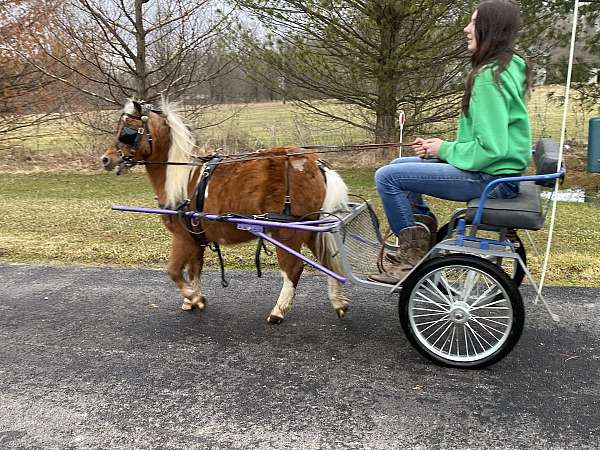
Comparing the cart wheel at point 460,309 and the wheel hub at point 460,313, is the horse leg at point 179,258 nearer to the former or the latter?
the cart wheel at point 460,309

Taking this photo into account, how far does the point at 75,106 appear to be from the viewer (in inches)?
518

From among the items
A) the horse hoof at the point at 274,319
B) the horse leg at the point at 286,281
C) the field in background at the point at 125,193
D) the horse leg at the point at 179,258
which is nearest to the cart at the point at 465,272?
the horse leg at the point at 286,281

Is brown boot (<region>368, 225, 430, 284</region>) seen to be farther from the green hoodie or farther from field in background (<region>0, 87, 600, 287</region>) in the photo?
field in background (<region>0, 87, 600, 287</region>)

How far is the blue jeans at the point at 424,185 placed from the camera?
334 cm

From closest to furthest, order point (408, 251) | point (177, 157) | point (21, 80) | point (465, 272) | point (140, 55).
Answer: point (465, 272)
point (408, 251)
point (177, 157)
point (140, 55)
point (21, 80)

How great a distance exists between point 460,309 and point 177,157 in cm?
234

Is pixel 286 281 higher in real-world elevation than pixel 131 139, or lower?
lower

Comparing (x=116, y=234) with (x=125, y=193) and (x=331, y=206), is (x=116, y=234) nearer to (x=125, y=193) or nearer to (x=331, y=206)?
(x=125, y=193)

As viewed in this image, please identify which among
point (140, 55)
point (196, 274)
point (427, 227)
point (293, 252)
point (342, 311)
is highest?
point (140, 55)

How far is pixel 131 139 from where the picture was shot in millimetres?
4074

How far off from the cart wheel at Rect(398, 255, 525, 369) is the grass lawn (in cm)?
196

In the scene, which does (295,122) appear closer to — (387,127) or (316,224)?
(387,127)

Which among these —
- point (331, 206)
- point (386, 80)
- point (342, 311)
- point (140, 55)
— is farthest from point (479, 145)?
point (140, 55)

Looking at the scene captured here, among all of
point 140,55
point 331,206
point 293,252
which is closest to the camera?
point 293,252
